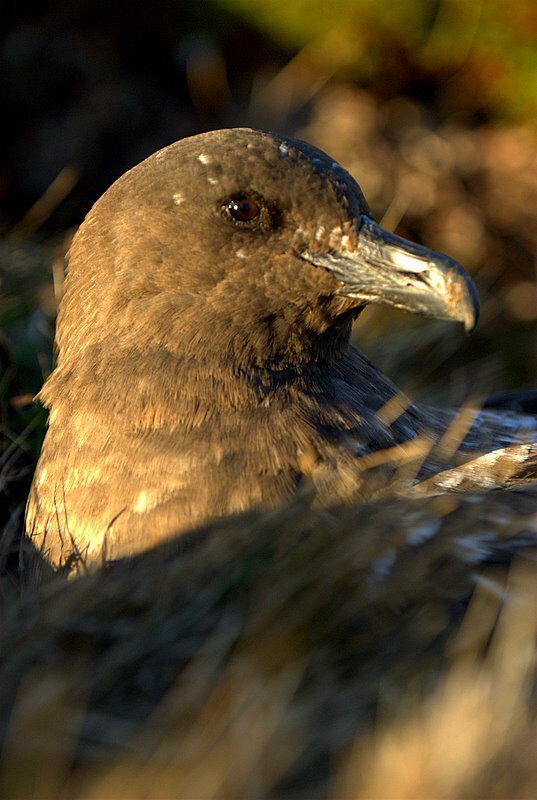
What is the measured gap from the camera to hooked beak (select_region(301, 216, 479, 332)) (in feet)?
6.40

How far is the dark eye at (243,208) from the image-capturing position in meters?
1.97

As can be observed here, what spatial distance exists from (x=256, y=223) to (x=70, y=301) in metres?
0.56

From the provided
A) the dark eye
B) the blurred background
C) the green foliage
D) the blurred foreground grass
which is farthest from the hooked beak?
the green foliage

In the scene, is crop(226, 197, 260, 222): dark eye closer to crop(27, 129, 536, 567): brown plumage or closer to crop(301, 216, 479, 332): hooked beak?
crop(27, 129, 536, 567): brown plumage

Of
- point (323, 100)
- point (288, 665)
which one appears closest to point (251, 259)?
point (288, 665)

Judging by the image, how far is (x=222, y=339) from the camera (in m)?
1.96

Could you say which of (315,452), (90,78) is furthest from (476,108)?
(315,452)

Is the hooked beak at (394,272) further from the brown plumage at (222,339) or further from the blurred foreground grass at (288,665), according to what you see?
the blurred foreground grass at (288,665)

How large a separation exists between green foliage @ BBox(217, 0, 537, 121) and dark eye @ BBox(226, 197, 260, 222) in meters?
3.57

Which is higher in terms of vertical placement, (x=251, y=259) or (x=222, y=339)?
(x=251, y=259)

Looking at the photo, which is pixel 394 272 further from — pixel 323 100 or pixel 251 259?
pixel 323 100

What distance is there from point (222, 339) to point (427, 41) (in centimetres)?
Answer: 397

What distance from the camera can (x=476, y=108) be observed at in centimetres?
532

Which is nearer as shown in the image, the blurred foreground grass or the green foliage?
the blurred foreground grass
